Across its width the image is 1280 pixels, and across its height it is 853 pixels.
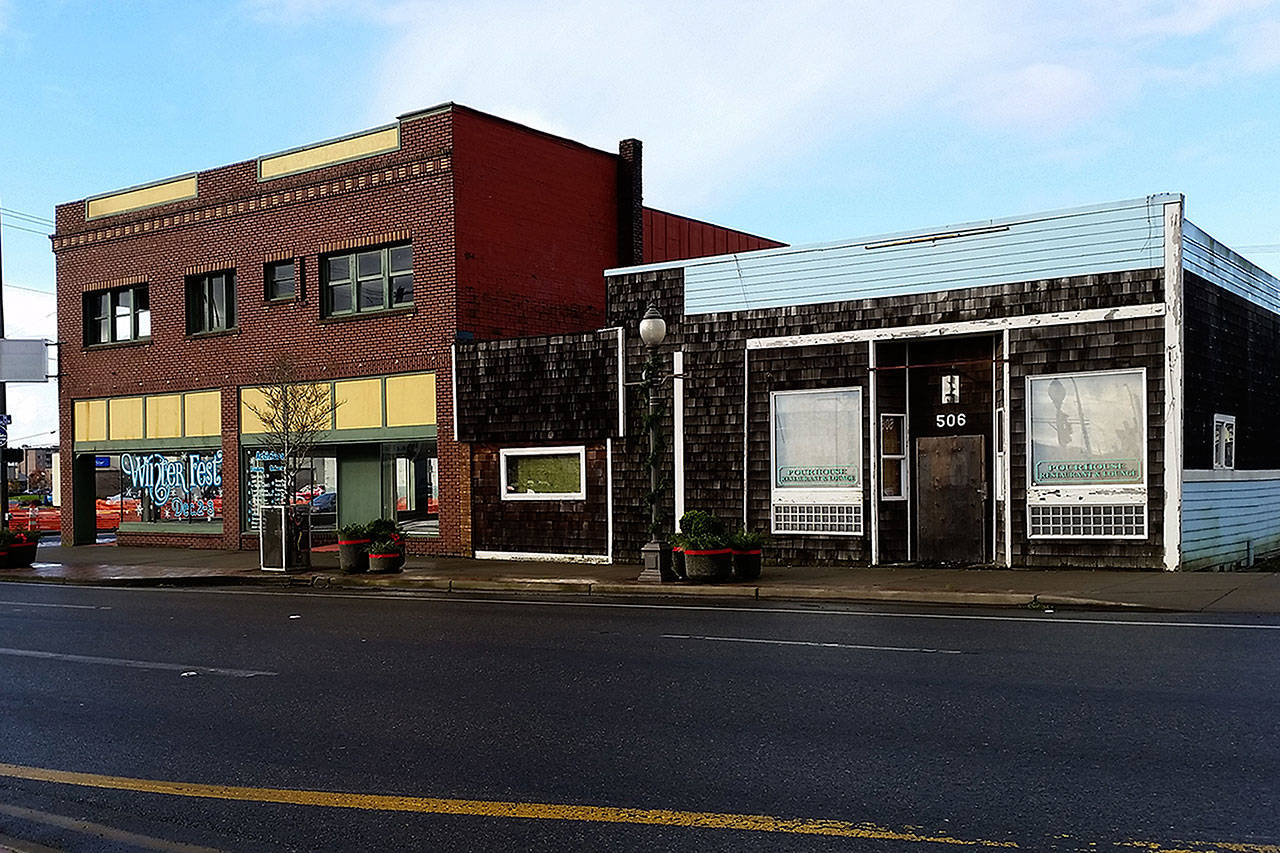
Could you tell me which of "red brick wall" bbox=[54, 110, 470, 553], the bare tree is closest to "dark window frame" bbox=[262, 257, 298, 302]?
"red brick wall" bbox=[54, 110, 470, 553]

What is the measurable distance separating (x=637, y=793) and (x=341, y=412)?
64.2ft

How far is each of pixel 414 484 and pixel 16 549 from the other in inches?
332

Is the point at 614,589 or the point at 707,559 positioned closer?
the point at 707,559

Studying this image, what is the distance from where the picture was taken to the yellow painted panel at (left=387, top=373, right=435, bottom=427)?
23.1 meters

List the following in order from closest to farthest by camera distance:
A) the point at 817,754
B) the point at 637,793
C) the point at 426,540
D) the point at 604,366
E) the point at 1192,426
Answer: the point at 637,793 < the point at 817,754 < the point at 1192,426 < the point at 604,366 < the point at 426,540

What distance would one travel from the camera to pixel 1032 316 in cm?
1716

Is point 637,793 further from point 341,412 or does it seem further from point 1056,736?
point 341,412

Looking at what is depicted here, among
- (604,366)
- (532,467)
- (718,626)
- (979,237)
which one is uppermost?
(979,237)

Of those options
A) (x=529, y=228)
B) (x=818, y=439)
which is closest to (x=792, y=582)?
(x=818, y=439)

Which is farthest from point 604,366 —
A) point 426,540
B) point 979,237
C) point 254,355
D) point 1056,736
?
point 1056,736

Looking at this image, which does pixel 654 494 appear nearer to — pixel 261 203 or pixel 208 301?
pixel 261 203

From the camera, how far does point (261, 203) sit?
2561 centimetres

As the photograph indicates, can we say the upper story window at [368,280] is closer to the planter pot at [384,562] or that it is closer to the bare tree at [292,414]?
the bare tree at [292,414]

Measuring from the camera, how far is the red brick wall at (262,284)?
22.8m
